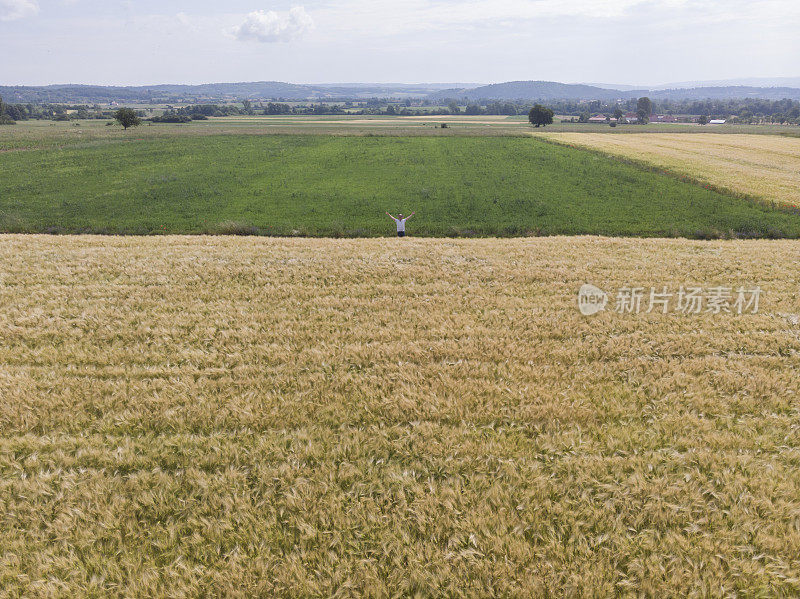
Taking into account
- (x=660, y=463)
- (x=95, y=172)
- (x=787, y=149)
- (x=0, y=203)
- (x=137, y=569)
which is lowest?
(x=137, y=569)

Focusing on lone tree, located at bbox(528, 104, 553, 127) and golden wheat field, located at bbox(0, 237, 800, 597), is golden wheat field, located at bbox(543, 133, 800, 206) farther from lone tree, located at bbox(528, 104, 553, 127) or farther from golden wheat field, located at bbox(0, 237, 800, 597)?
lone tree, located at bbox(528, 104, 553, 127)

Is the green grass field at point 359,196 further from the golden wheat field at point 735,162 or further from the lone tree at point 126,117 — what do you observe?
the lone tree at point 126,117

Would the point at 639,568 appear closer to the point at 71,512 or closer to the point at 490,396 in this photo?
the point at 490,396

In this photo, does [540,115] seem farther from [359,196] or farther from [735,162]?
[359,196]

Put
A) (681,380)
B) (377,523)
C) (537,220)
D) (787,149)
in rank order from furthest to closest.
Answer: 1. (787,149)
2. (537,220)
3. (681,380)
4. (377,523)

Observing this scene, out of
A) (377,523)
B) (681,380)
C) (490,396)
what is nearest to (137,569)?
(377,523)

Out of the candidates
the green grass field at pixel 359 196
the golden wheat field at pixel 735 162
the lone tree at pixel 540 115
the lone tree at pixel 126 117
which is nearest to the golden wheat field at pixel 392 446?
the green grass field at pixel 359 196
